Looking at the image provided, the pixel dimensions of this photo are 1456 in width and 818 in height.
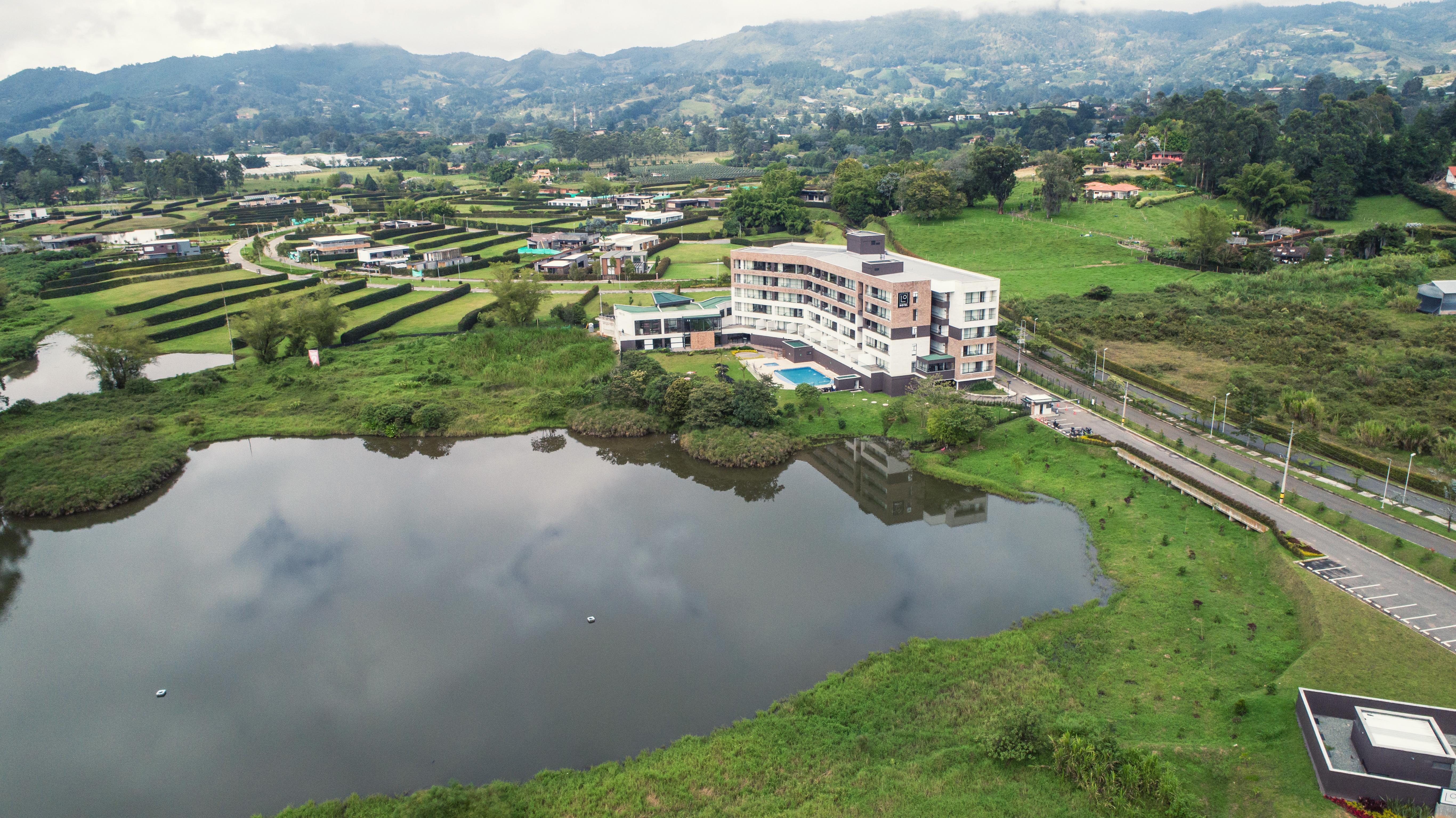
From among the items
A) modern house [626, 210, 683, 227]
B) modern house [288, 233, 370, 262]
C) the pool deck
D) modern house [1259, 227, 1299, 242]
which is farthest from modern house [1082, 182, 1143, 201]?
modern house [288, 233, 370, 262]

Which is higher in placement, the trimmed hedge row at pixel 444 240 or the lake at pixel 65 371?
the trimmed hedge row at pixel 444 240

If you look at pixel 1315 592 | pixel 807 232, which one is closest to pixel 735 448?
pixel 1315 592

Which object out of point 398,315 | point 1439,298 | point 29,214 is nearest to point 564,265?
point 398,315

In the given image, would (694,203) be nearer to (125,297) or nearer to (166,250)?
(166,250)

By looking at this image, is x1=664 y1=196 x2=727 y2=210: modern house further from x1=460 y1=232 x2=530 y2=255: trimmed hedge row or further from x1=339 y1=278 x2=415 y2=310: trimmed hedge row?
x1=339 y1=278 x2=415 y2=310: trimmed hedge row

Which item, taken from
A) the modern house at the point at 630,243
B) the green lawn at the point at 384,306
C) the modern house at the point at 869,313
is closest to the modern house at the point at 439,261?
the green lawn at the point at 384,306

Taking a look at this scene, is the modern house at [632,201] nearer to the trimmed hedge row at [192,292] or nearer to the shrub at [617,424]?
the trimmed hedge row at [192,292]

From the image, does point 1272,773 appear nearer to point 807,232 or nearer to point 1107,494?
point 1107,494
